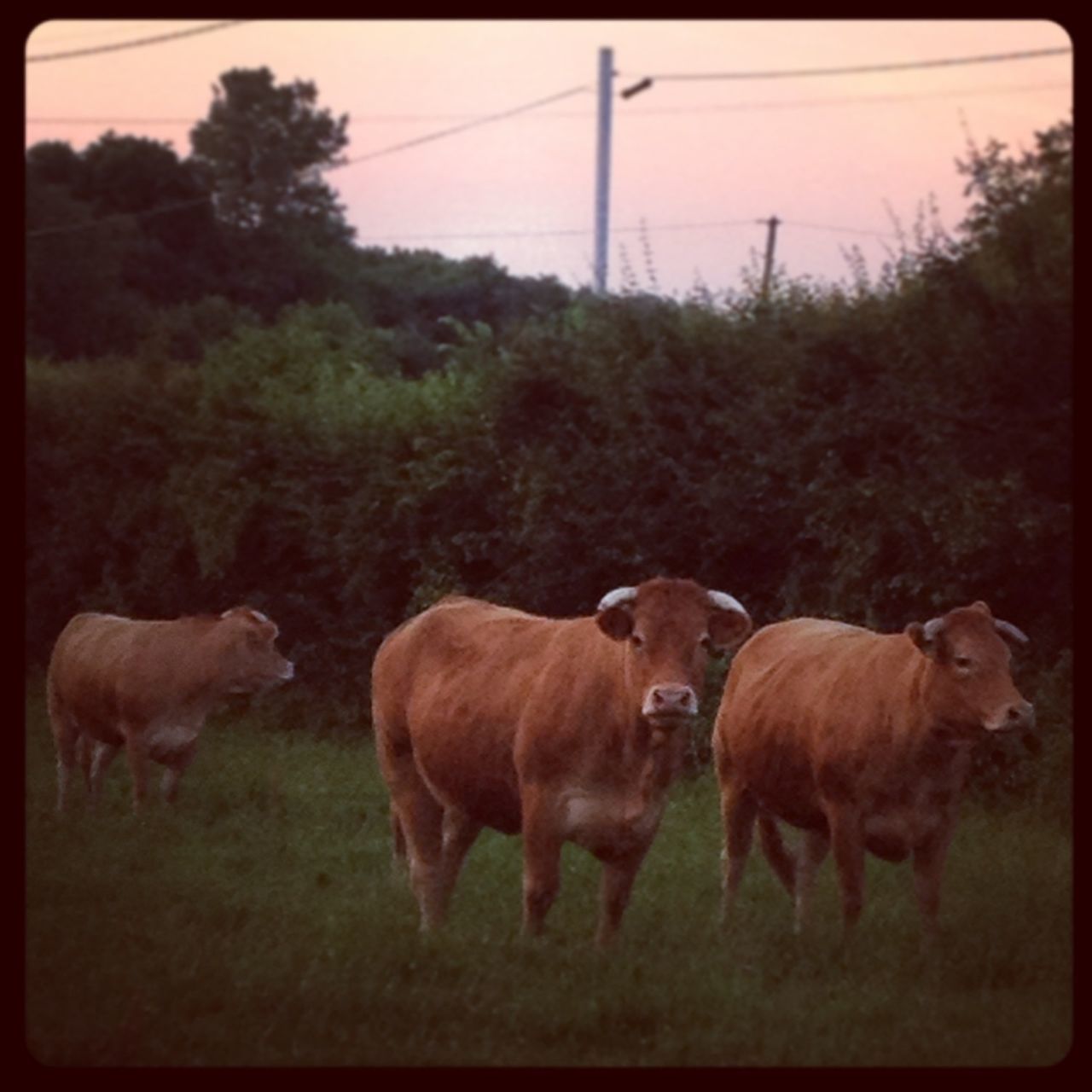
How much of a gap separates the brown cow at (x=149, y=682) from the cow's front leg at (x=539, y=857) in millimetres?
6002

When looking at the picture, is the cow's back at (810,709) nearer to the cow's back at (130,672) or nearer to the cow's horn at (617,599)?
the cow's horn at (617,599)

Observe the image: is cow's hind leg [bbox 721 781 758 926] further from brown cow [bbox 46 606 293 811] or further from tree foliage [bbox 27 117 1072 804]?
brown cow [bbox 46 606 293 811]

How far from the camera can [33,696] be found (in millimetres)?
20812

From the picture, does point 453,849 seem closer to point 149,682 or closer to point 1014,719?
point 1014,719

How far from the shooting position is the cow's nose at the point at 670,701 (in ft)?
28.0

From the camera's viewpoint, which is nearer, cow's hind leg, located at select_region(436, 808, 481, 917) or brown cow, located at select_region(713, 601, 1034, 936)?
brown cow, located at select_region(713, 601, 1034, 936)

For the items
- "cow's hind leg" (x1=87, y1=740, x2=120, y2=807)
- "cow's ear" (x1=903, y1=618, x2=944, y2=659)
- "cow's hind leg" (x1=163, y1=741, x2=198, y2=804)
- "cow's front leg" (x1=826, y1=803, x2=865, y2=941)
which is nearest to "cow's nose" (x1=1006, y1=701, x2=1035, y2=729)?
"cow's ear" (x1=903, y1=618, x2=944, y2=659)

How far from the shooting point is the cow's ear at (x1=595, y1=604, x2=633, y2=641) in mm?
8922

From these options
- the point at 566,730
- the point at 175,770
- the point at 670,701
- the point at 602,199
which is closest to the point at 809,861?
the point at 566,730

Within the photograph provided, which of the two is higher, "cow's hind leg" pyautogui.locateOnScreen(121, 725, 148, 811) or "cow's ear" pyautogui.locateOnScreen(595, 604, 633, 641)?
"cow's ear" pyautogui.locateOnScreen(595, 604, 633, 641)

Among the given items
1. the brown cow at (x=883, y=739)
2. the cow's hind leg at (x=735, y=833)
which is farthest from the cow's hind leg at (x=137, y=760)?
the brown cow at (x=883, y=739)

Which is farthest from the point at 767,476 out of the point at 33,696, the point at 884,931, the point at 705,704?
the point at 33,696

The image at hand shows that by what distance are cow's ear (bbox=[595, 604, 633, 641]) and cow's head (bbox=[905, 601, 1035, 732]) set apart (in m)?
1.47

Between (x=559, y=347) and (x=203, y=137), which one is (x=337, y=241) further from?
(x=559, y=347)
